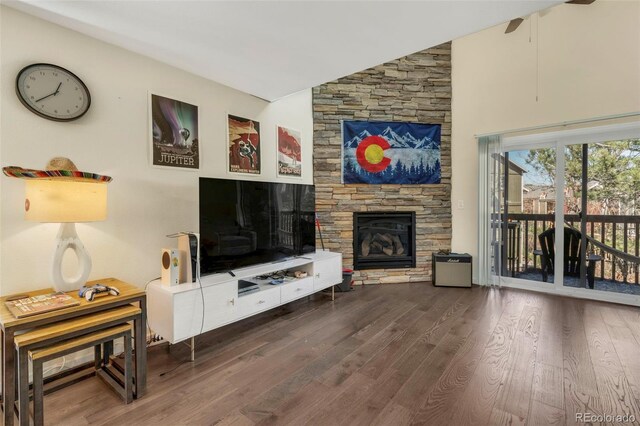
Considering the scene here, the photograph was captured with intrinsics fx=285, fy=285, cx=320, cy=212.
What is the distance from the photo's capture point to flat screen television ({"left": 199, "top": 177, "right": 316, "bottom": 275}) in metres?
2.29

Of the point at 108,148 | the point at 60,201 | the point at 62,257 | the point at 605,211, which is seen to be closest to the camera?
the point at 60,201

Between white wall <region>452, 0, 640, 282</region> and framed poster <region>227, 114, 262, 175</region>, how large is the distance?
110 inches

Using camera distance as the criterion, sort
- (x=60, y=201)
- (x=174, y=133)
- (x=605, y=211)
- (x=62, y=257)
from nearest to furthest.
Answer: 1. (x=60, y=201)
2. (x=62, y=257)
3. (x=174, y=133)
4. (x=605, y=211)

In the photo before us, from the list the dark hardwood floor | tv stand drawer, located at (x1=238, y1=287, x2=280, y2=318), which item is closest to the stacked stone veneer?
the dark hardwood floor

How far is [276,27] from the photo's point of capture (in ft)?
6.05

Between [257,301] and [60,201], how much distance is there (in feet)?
Result: 4.97

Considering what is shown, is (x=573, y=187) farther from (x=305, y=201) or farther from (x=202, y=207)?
(x=202, y=207)

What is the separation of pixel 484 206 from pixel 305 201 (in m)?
2.42

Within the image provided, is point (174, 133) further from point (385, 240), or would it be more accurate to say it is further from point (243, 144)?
point (385, 240)

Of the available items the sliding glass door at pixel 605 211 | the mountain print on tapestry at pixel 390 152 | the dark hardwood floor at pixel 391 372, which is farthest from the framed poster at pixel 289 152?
the sliding glass door at pixel 605 211

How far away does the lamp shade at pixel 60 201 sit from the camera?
1518 mm

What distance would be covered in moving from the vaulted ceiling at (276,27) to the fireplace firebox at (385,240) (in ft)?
7.05

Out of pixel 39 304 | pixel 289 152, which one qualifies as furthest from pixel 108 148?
pixel 289 152

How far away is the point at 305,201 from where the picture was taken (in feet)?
10.6
